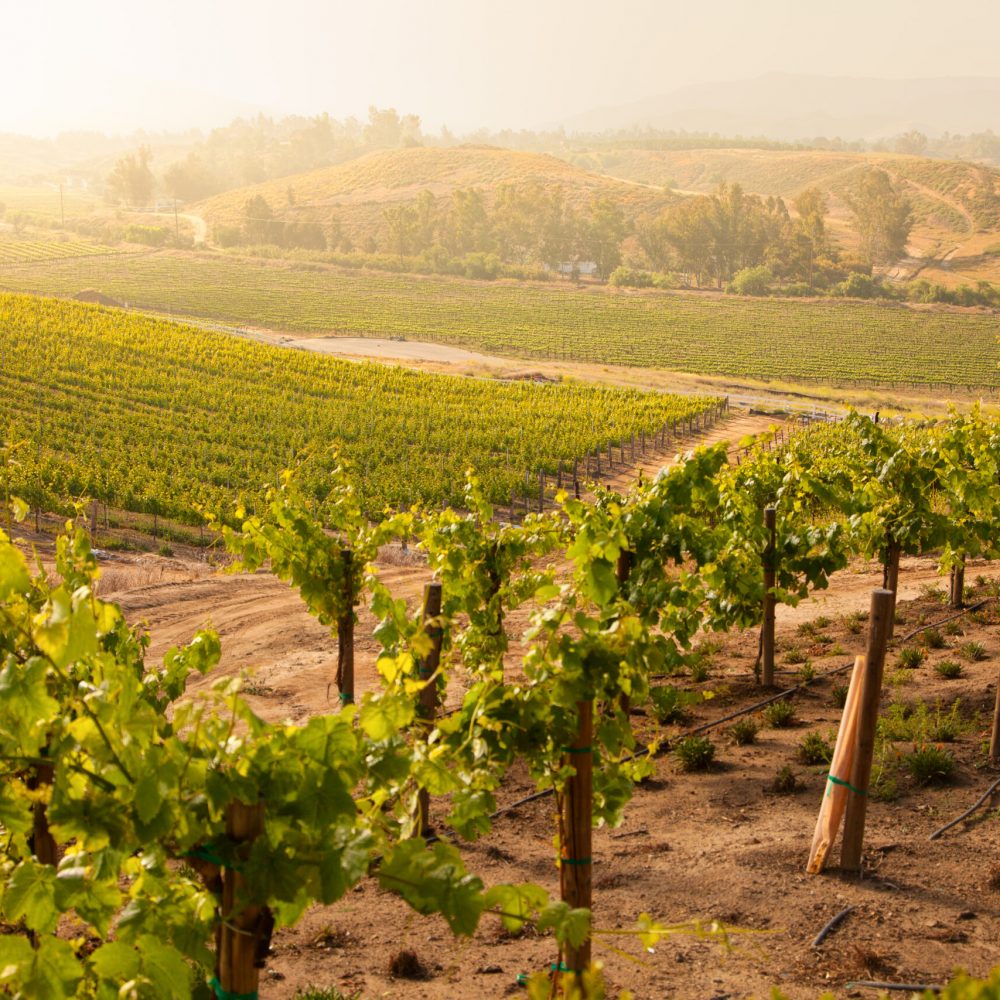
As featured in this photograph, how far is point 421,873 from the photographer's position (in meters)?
3.12

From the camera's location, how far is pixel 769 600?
9867 millimetres

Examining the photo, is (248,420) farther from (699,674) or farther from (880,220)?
(880,220)

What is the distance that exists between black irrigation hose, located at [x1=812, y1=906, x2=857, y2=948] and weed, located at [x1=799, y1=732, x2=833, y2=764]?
2.22 metres

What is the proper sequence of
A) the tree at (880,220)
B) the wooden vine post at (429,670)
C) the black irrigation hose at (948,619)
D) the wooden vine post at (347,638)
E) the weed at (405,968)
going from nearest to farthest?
the weed at (405,968) → the wooden vine post at (429,670) → the wooden vine post at (347,638) → the black irrigation hose at (948,619) → the tree at (880,220)

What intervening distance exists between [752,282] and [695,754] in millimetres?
106842

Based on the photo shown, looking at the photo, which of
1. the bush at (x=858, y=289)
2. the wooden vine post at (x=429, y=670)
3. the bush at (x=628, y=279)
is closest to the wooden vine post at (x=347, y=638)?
the wooden vine post at (x=429, y=670)

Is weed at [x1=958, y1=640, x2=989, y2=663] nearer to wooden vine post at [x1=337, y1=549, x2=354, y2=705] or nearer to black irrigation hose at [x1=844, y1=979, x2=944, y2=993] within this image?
black irrigation hose at [x1=844, y1=979, x2=944, y2=993]

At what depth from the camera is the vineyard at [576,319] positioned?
68.9 m

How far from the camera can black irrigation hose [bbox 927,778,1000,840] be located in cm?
663

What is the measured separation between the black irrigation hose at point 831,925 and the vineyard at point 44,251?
109 metres

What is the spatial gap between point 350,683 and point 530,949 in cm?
354

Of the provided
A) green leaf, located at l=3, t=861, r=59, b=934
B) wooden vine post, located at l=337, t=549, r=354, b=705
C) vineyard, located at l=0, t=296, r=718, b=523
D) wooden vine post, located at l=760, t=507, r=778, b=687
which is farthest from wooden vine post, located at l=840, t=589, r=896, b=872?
vineyard, located at l=0, t=296, r=718, b=523

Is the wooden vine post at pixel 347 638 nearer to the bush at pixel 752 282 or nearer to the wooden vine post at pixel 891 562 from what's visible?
the wooden vine post at pixel 891 562

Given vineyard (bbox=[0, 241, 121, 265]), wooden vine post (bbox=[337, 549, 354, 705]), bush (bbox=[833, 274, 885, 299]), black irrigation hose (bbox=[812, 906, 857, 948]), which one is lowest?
black irrigation hose (bbox=[812, 906, 857, 948])
